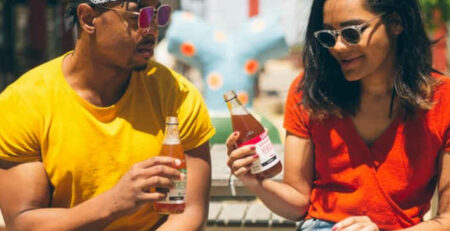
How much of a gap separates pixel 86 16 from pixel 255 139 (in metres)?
0.72

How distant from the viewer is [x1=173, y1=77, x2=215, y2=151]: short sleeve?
9.71 feet

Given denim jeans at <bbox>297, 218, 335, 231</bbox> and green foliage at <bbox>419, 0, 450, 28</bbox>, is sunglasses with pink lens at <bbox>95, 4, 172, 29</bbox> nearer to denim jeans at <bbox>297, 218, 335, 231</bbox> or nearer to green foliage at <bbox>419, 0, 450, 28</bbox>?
denim jeans at <bbox>297, 218, 335, 231</bbox>

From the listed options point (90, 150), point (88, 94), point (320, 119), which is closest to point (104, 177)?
point (90, 150)

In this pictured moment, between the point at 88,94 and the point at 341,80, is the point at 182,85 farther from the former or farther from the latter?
the point at 341,80

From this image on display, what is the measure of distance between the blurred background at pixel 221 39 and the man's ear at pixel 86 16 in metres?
0.54

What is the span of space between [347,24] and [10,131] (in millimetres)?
1229

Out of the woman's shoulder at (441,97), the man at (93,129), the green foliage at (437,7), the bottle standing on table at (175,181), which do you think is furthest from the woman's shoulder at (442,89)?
the green foliage at (437,7)

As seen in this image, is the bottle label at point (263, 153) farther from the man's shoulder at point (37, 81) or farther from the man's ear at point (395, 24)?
the man's shoulder at point (37, 81)

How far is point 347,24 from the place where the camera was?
295cm

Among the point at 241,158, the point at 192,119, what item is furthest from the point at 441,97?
the point at 192,119

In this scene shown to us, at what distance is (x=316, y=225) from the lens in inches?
123

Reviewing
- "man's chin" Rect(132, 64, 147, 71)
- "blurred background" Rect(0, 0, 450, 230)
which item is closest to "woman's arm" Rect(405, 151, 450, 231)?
"blurred background" Rect(0, 0, 450, 230)

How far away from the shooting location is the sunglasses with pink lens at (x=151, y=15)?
280 cm

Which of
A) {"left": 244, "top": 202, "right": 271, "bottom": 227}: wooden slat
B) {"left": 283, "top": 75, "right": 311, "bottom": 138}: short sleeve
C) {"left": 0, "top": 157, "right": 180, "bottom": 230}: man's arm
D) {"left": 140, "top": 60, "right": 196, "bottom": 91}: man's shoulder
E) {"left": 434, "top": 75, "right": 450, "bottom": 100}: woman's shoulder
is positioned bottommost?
{"left": 244, "top": 202, "right": 271, "bottom": 227}: wooden slat
